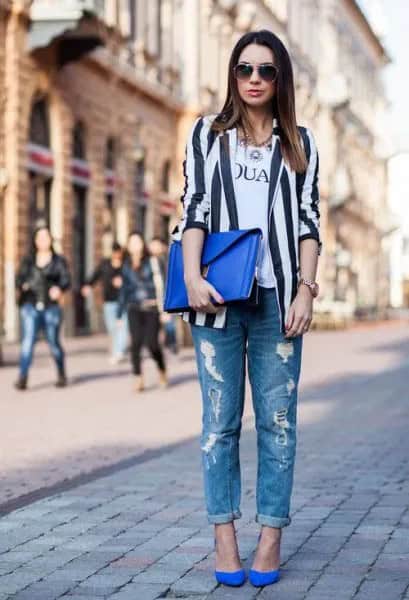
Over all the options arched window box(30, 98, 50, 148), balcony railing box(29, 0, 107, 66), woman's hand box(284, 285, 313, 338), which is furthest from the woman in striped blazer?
arched window box(30, 98, 50, 148)

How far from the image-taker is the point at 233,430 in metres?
5.23

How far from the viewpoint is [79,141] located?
100 ft

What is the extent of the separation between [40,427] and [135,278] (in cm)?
419

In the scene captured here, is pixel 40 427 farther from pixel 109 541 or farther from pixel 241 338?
pixel 241 338

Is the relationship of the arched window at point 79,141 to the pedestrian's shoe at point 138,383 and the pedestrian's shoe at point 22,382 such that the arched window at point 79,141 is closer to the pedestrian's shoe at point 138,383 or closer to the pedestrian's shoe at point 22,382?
the pedestrian's shoe at point 22,382

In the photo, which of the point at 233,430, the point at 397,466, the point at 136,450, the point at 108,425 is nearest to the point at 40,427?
the point at 108,425

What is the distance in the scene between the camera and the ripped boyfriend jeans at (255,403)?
203 inches

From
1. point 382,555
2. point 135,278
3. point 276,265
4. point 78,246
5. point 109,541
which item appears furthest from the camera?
point 78,246

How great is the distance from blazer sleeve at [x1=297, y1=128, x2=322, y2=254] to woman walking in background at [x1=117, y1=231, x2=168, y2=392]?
1002 cm

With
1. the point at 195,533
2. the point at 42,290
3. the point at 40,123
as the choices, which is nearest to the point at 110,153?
the point at 40,123

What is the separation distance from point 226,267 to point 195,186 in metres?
0.33

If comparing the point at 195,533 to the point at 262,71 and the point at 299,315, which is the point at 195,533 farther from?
the point at 262,71

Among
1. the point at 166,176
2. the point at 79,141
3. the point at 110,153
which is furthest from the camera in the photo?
the point at 166,176

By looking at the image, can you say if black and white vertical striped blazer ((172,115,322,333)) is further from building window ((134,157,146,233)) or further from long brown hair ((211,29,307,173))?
building window ((134,157,146,233))
